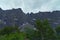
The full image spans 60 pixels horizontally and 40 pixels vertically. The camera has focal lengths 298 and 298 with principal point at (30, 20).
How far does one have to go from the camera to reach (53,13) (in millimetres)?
141000

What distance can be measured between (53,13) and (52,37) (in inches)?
3294

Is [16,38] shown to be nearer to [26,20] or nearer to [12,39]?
[12,39]

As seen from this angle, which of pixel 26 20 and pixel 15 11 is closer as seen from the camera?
pixel 26 20

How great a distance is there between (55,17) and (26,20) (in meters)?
14.5

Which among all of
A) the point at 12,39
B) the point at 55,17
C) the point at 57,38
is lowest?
the point at 12,39

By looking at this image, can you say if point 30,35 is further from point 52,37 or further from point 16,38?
point 16,38

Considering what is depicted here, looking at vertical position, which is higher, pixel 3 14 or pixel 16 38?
pixel 3 14

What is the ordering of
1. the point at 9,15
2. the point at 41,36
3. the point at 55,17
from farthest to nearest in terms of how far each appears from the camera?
the point at 9,15, the point at 55,17, the point at 41,36

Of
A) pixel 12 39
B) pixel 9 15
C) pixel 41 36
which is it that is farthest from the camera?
pixel 9 15

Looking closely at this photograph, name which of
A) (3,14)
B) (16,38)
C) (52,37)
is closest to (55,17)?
(3,14)

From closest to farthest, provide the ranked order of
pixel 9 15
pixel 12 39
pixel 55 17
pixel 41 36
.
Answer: pixel 12 39
pixel 41 36
pixel 55 17
pixel 9 15

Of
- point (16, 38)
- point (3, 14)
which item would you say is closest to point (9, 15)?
point (3, 14)

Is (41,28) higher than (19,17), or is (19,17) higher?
(19,17)

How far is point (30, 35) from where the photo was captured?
58.0 metres
